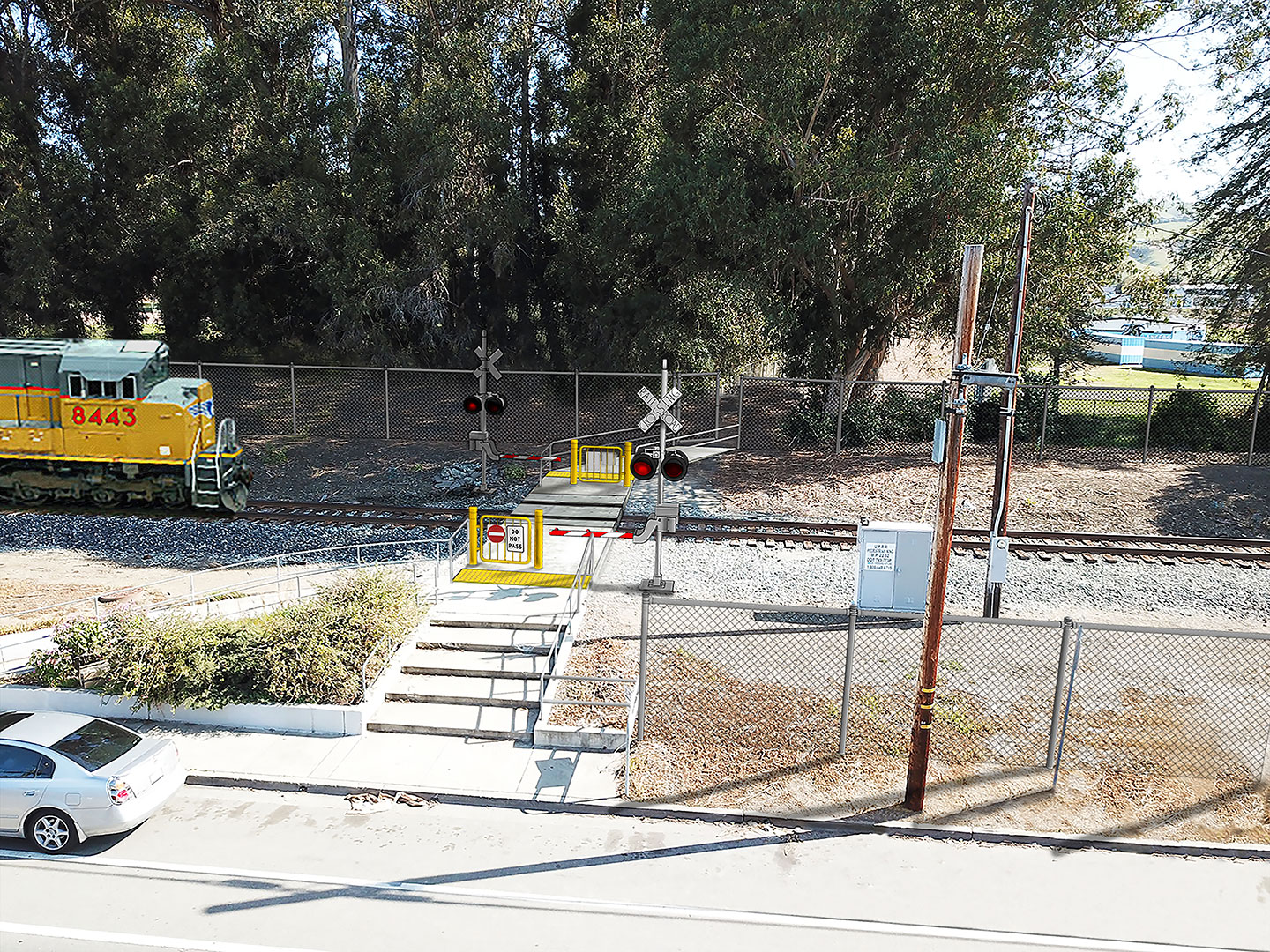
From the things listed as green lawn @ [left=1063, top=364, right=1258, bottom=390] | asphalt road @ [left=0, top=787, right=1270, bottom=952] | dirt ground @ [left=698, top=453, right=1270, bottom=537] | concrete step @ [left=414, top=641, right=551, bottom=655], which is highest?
green lawn @ [left=1063, top=364, right=1258, bottom=390]

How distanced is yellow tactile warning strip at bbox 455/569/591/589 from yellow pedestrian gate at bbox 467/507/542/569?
42 centimetres

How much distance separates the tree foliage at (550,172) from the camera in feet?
78.2

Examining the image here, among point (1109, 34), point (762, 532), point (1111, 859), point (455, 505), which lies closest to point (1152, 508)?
point (762, 532)

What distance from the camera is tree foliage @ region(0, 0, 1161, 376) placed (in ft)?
78.2

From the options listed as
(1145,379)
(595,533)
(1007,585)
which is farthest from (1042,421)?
(1145,379)

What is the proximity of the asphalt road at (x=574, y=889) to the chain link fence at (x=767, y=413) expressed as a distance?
18505mm

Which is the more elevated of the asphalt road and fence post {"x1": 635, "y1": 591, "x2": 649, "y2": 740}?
fence post {"x1": 635, "y1": 591, "x2": 649, "y2": 740}

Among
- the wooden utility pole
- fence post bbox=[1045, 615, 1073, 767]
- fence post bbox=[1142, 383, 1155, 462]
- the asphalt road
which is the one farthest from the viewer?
fence post bbox=[1142, 383, 1155, 462]

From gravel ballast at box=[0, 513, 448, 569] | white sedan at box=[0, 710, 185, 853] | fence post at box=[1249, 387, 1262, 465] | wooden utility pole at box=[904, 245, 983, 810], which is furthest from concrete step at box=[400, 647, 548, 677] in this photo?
fence post at box=[1249, 387, 1262, 465]

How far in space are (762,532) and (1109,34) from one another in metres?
15.9

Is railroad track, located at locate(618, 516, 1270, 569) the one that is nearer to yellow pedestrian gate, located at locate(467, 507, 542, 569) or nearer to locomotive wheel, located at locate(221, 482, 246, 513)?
yellow pedestrian gate, located at locate(467, 507, 542, 569)

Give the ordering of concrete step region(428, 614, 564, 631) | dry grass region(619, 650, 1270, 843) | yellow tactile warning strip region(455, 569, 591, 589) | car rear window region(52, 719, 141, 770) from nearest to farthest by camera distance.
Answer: car rear window region(52, 719, 141, 770)
dry grass region(619, 650, 1270, 843)
concrete step region(428, 614, 564, 631)
yellow tactile warning strip region(455, 569, 591, 589)

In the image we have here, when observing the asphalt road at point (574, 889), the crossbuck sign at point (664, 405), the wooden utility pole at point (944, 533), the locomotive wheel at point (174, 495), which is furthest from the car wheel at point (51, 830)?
the locomotive wheel at point (174, 495)

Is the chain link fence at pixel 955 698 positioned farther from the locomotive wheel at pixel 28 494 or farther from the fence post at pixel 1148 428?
the locomotive wheel at pixel 28 494
